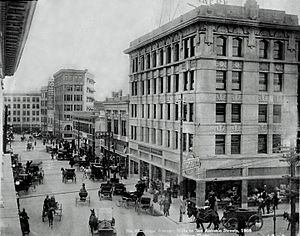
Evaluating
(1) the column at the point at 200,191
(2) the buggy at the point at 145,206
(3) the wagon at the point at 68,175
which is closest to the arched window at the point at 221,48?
(1) the column at the point at 200,191

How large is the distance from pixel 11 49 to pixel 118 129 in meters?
6.76

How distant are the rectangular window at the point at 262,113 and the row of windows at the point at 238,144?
457 millimetres

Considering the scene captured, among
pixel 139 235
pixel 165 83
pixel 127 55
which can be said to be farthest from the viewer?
pixel 165 83

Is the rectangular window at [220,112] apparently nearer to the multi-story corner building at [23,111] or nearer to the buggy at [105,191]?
the buggy at [105,191]

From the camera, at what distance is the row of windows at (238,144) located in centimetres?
1355

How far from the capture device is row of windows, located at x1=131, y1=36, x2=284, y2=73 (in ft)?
43.6

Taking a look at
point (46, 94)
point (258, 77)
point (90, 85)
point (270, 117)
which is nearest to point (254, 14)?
point (258, 77)

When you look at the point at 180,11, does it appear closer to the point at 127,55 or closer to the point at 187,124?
the point at 127,55

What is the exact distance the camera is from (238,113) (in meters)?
13.5

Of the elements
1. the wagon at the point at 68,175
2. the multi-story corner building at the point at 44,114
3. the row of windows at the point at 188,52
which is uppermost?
the row of windows at the point at 188,52

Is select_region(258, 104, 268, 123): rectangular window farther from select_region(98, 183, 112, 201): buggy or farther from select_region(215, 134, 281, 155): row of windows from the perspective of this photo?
select_region(98, 183, 112, 201): buggy

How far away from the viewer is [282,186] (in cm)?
1339

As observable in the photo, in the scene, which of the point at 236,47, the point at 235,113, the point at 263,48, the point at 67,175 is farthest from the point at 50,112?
the point at 263,48

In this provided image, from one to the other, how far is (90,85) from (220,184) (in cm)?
482
